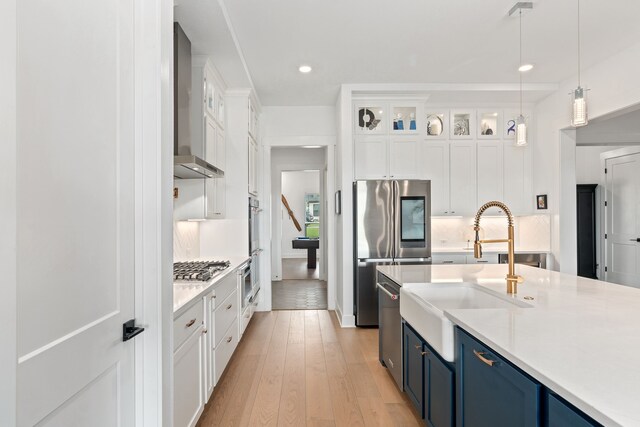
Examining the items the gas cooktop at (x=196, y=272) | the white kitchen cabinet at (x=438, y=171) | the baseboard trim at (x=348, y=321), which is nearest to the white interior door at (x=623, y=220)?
the white kitchen cabinet at (x=438, y=171)

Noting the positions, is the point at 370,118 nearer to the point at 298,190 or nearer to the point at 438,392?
the point at 438,392

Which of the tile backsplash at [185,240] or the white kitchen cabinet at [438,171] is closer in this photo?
the tile backsplash at [185,240]

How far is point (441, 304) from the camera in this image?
2178 mm

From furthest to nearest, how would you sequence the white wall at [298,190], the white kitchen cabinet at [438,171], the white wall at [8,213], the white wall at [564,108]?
the white wall at [298,190] → the white kitchen cabinet at [438,171] → the white wall at [564,108] → the white wall at [8,213]

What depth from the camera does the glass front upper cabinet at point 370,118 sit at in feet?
14.3

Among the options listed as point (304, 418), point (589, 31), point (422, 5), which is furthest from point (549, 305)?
point (589, 31)

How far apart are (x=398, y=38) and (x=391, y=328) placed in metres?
2.51

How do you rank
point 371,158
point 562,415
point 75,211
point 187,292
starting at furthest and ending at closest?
point 371,158 → point 187,292 → point 75,211 → point 562,415

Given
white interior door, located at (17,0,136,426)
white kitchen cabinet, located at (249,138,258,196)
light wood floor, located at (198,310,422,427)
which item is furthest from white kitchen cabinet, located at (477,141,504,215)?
white interior door, located at (17,0,136,426)

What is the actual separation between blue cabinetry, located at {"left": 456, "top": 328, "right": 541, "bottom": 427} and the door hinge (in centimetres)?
123

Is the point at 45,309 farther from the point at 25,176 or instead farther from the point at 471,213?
the point at 471,213

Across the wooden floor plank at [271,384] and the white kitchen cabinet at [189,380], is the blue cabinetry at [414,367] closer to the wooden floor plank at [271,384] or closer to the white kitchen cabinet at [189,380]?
the wooden floor plank at [271,384]

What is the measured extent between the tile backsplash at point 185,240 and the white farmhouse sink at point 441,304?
211 cm

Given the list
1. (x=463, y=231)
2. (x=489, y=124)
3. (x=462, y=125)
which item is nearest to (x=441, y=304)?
(x=463, y=231)
